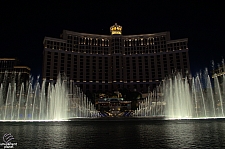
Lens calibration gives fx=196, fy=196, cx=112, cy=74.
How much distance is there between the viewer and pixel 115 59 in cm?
11650

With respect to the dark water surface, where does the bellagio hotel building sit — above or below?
above

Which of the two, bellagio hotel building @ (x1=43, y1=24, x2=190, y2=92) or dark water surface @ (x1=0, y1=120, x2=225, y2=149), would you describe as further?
bellagio hotel building @ (x1=43, y1=24, x2=190, y2=92)

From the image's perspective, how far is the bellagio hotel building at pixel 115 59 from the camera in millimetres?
109500

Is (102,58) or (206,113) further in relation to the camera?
(102,58)

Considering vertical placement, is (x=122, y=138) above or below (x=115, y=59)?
below

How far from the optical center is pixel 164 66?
370ft

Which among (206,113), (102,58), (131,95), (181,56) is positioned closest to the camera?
(206,113)

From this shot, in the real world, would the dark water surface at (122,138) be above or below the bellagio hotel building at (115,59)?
below

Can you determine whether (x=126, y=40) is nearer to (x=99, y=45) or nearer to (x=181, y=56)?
(x=99, y=45)

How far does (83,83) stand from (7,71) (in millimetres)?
51468

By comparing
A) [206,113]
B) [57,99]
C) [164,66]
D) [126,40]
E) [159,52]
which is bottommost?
[206,113]

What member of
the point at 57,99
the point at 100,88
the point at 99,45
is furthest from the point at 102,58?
the point at 57,99

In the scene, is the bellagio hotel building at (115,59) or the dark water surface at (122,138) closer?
the dark water surface at (122,138)

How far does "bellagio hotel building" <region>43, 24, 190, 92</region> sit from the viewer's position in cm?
10950
